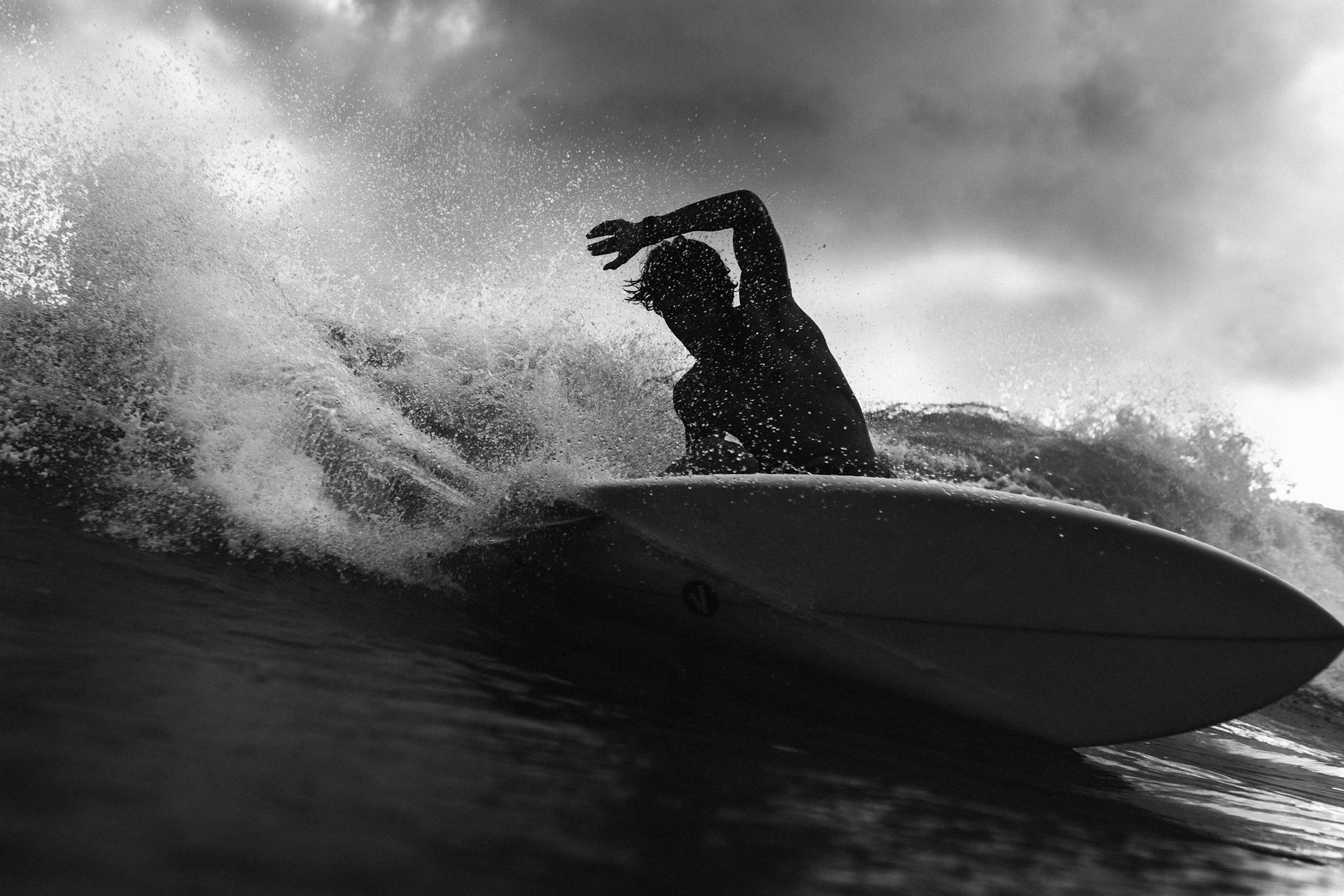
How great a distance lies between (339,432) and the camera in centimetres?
266

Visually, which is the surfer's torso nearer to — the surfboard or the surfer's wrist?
the surfer's wrist

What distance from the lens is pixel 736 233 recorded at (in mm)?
2740

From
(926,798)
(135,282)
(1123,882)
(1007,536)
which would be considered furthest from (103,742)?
(135,282)

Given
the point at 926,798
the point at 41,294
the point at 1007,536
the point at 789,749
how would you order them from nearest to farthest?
the point at 926,798
the point at 789,749
the point at 1007,536
the point at 41,294

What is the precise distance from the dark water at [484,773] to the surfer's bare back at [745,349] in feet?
2.59

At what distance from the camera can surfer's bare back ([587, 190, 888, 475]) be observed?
2.61 meters

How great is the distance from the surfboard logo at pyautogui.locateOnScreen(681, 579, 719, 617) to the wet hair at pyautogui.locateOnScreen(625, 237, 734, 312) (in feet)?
3.27

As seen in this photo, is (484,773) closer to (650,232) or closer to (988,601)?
(988,601)

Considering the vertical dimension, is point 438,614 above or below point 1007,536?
below

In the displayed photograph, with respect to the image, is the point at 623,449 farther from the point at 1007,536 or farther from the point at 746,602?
the point at 1007,536

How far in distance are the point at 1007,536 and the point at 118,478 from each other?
2.46m

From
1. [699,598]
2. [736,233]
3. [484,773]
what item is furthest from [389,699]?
[736,233]

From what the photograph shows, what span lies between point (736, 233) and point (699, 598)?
1177 mm

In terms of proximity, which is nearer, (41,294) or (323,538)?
(323,538)
